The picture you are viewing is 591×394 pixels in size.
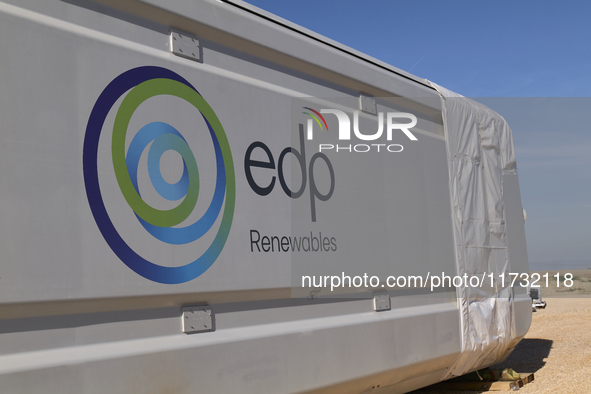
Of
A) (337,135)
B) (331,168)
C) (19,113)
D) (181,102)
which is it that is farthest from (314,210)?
(19,113)

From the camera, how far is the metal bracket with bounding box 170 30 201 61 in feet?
8.80

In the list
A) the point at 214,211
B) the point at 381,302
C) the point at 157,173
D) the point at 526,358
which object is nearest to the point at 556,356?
the point at 526,358

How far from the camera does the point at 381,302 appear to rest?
365cm

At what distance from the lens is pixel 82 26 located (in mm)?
2338

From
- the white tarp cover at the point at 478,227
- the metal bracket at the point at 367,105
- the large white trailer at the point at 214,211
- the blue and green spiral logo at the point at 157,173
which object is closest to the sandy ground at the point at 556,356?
the white tarp cover at the point at 478,227

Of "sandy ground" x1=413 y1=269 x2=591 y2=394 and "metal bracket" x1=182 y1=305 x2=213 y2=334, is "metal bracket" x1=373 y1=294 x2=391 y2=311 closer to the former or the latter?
"metal bracket" x1=182 y1=305 x2=213 y2=334

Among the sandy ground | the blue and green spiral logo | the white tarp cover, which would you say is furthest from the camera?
the sandy ground

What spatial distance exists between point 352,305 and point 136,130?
69.1 inches

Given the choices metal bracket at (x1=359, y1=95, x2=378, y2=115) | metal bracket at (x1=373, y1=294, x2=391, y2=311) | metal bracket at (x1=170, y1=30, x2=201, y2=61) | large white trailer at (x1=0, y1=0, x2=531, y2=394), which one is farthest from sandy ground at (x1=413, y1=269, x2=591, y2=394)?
metal bracket at (x1=170, y1=30, x2=201, y2=61)

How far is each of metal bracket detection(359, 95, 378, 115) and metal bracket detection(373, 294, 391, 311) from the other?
1.29 metres

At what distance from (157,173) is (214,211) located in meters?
0.36

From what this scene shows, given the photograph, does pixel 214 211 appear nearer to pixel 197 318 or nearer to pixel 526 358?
pixel 197 318

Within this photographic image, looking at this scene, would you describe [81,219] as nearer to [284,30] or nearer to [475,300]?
[284,30]

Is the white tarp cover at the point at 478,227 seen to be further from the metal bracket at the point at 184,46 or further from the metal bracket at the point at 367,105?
the metal bracket at the point at 184,46
